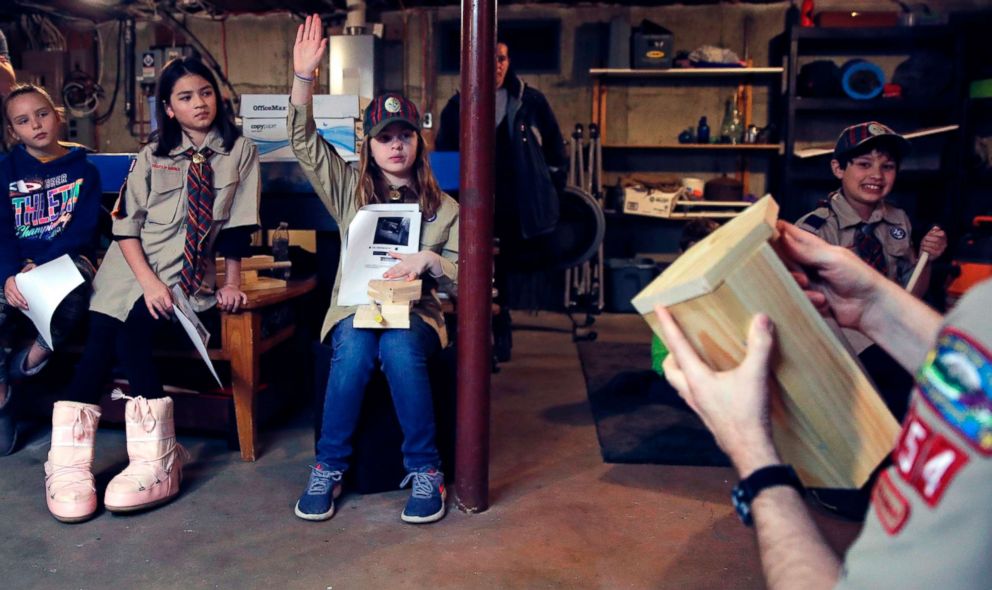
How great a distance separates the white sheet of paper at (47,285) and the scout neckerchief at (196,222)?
33 centimetres

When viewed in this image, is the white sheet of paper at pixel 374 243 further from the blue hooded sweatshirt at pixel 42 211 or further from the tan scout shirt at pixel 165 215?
the blue hooded sweatshirt at pixel 42 211

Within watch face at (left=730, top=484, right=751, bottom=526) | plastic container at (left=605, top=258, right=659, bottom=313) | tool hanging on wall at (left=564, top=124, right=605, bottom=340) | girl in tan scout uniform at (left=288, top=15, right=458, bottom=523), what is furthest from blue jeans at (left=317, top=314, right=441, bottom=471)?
plastic container at (left=605, top=258, right=659, bottom=313)

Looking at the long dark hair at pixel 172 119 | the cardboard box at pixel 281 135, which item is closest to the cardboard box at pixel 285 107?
the cardboard box at pixel 281 135

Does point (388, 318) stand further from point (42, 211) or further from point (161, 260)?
point (42, 211)

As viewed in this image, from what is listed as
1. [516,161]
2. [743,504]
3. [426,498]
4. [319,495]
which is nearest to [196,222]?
[319,495]

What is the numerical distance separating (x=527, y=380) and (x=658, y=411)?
2.39 ft

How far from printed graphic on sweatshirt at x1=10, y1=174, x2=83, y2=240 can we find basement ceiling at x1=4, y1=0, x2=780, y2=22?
381cm

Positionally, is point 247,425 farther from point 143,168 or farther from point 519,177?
point 519,177

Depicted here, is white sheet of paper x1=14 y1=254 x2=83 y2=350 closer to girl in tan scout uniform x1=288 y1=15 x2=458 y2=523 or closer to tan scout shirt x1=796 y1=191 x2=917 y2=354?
girl in tan scout uniform x1=288 y1=15 x2=458 y2=523

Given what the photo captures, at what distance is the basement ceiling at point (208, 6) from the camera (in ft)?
19.4

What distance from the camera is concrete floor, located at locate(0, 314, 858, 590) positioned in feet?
5.80

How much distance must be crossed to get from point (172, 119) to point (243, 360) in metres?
0.77

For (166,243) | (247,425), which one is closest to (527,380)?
(247,425)

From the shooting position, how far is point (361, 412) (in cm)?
221
